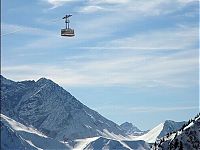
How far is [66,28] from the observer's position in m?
107
